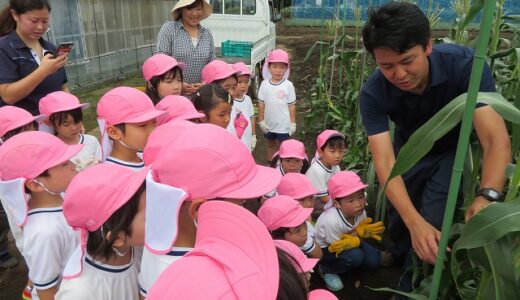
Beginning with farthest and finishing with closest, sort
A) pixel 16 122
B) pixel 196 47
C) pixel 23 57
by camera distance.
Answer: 1. pixel 196 47
2. pixel 23 57
3. pixel 16 122

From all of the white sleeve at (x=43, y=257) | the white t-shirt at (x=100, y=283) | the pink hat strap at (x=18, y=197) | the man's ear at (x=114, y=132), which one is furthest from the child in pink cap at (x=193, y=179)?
the man's ear at (x=114, y=132)

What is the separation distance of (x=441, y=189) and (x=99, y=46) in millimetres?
8825

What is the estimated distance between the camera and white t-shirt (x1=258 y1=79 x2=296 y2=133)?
14.9ft

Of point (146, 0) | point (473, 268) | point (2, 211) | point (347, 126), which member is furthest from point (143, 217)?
point (146, 0)

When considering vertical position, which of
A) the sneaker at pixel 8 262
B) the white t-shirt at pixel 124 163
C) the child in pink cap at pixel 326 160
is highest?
the white t-shirt at pixel 124 163

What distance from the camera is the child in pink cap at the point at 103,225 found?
1.42 m

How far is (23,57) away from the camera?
9.36ft

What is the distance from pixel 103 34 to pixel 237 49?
4.23 meters

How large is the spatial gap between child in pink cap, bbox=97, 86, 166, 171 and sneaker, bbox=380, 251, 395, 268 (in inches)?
70.4

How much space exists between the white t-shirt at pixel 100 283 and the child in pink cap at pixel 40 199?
362 millimetres

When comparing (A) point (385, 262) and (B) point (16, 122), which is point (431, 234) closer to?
(A) point (385, 262)

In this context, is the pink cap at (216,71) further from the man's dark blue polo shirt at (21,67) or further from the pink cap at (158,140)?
the pink cap at (158,140)

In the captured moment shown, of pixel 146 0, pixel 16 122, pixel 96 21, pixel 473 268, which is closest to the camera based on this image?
pixel 473 268

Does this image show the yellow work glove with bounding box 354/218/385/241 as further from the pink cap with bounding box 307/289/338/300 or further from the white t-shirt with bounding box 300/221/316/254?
the pink cap with bounding box 307/289/338/300
